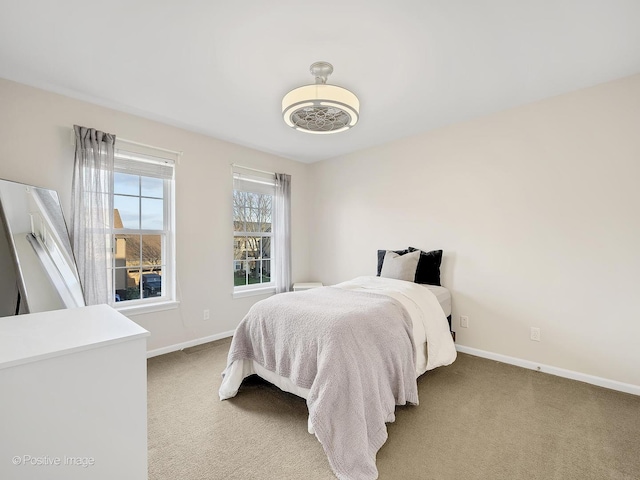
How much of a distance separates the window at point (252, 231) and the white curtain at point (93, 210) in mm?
1407

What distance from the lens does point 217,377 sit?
2.58 meters

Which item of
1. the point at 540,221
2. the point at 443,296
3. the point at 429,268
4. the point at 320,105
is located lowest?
the point at 443,296

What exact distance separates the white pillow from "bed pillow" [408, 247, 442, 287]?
0.08m

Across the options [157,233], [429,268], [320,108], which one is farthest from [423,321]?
[157,233]

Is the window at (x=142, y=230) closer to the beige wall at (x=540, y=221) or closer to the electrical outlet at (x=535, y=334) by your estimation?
the beige wall at (x=540, y=221)

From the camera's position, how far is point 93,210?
2.63 meters

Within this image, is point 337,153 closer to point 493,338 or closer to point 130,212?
point 130,212

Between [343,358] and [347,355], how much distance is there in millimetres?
29

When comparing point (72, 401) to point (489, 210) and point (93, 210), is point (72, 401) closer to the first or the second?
point (93, 210)

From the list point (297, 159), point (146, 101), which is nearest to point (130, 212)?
point (146, 101)

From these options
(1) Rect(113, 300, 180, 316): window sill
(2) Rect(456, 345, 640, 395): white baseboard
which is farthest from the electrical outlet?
(1) Rect(113, 300, 180, 316): window sill

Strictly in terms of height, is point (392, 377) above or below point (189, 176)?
below

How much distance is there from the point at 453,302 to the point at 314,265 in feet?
7.09

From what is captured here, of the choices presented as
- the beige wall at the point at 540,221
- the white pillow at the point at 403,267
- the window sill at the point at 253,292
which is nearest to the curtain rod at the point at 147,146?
the window sill at the point at 253,292
